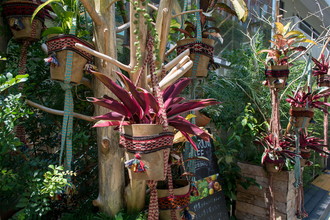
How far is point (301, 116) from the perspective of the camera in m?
1.88

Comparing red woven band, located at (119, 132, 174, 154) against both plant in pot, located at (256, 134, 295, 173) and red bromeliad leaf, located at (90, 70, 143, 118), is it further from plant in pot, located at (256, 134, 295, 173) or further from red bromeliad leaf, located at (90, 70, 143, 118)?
plant in pot, located at (256, 134, 295, 173)

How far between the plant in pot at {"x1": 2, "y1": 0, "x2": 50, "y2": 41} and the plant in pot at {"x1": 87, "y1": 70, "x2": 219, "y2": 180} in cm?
64

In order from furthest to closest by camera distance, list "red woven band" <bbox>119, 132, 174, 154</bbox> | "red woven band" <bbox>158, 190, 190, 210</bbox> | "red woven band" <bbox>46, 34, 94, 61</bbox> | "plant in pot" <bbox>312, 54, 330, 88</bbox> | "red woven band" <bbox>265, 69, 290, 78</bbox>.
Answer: "plant in pot" <bbox>312, 54, 330, 88</bbox>, "red woven band" <bbox>265, 69, 290, 78</bbox>, "red woven band" <bbox>158, 190, 190, 210</bbox>, "red woven band" <bbox>46, 34, 94, 61</bbox>, "red woven band" <bbox>119, 132, 174, 154</bbox>

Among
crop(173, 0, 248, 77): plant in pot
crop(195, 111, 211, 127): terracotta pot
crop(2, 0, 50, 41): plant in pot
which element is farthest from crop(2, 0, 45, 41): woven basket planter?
crop(195, 111, 211, 127): terracotta pot

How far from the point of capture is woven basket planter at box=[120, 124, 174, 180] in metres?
0.72

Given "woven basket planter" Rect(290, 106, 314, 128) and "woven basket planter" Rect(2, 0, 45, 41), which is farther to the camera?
"woven basket planter" Rect(290, 106, 314, 128)

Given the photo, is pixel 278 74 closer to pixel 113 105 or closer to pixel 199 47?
pixel 199 47

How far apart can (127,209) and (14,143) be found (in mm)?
575

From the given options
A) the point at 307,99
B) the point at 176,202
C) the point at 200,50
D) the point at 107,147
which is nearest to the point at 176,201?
the point at 176,202

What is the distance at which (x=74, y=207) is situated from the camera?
48.6 inches

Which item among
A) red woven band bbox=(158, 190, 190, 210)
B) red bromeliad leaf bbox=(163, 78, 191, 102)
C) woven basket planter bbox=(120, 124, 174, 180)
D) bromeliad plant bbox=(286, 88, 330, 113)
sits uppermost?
bromeliad plant bbox=(286, 88, 330, 113)

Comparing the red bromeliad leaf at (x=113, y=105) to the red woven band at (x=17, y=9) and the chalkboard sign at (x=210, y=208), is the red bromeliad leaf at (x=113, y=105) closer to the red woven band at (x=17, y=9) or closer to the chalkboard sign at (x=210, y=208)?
the red woven band at (x=17, y=9)

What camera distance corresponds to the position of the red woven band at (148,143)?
2.36 feet

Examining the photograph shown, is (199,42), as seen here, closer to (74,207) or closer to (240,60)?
(74,207)
